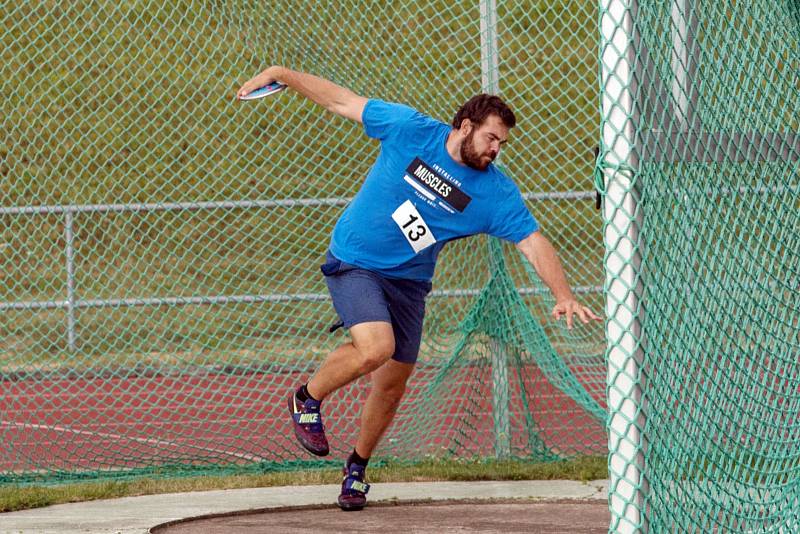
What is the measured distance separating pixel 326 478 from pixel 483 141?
244 cm

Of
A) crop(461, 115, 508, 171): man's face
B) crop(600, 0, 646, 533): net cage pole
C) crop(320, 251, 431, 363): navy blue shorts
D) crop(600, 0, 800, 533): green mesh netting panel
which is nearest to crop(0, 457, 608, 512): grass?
crop(320, 251, 431, 363): navy blue shorts

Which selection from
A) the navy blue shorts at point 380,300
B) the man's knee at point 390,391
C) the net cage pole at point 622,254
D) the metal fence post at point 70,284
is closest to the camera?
the net cage pole at point 622,254

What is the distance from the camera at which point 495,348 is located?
803 centimetres

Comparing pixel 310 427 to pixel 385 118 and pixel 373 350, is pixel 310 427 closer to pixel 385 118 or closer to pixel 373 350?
pixel 373 350

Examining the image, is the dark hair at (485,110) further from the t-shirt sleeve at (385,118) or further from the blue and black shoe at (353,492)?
the blue and black shoe at (353,492)

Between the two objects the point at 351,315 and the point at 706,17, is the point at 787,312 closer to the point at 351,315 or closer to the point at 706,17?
the point at 706,17

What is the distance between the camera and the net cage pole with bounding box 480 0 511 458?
7.92 meters

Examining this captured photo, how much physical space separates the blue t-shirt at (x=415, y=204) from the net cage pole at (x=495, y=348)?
1724 millimetres

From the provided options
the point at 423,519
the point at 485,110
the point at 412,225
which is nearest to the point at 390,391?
the point at 423,519

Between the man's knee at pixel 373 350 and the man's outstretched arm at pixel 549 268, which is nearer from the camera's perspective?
the man's outstretched arm at pixel 549 268

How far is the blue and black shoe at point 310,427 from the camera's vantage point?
632cm

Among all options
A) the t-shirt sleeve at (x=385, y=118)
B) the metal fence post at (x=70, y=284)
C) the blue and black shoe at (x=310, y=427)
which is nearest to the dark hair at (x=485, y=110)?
the t-shirt sleeve at (x=385, y=118)

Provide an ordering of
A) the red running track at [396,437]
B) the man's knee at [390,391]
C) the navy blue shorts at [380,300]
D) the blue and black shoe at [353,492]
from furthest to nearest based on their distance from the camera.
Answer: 1. the red running track at [396,437]
2. the man's knee at [390,391]
3. the blue and black shoe at [353,492]
4. the navy blue shorts at [380,300]

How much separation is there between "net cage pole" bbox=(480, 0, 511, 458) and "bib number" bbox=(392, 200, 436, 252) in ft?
5.79
